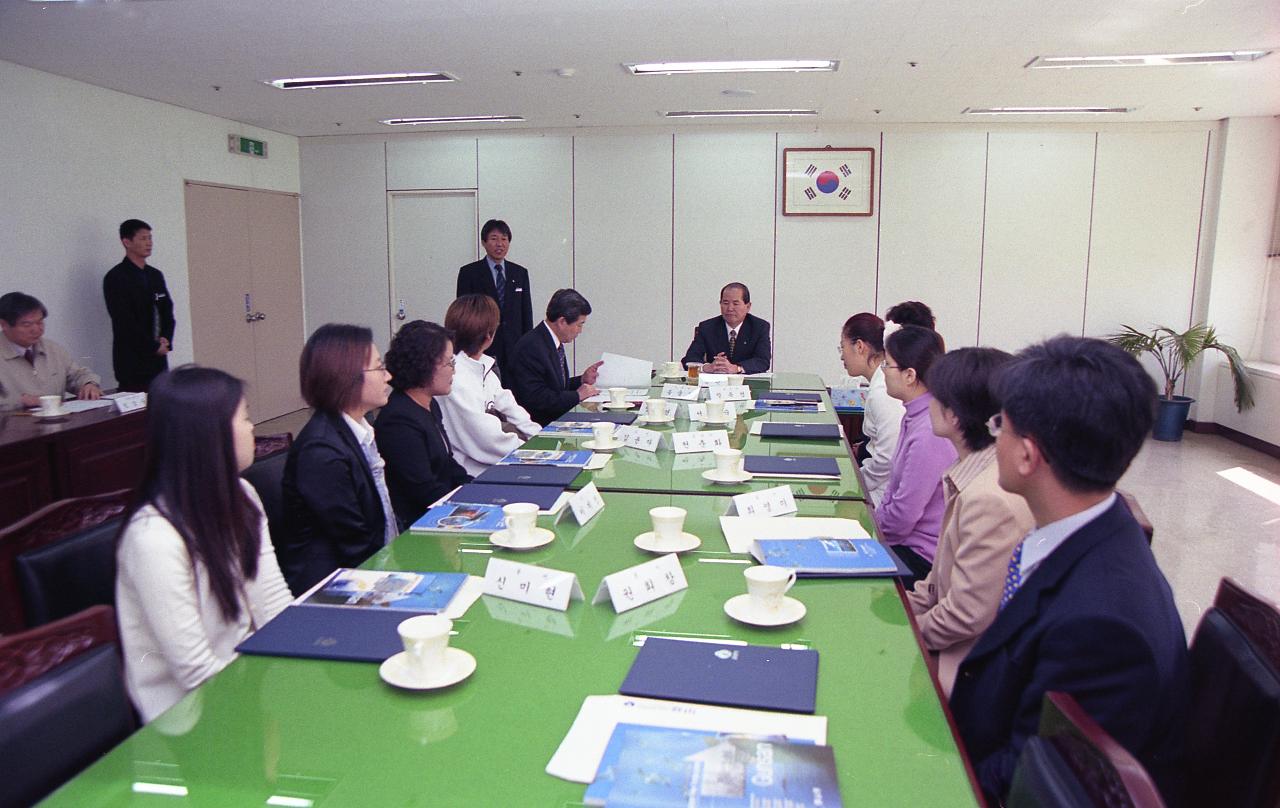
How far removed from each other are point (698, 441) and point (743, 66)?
3412 millimetres

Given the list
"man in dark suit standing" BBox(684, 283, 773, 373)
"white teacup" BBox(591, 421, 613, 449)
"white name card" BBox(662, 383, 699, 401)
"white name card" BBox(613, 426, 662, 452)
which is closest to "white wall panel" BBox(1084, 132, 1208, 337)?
"man in dark suit standing" BBox(684, 283, 773, 373)

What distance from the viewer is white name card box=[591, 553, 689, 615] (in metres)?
1.80

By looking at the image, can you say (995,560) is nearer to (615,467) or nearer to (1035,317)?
(615,467)

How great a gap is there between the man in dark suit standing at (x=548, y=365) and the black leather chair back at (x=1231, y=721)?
133 inches

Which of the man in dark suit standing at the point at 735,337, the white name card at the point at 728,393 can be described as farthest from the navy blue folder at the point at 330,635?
the man in dark suit standing at the point at 735,337

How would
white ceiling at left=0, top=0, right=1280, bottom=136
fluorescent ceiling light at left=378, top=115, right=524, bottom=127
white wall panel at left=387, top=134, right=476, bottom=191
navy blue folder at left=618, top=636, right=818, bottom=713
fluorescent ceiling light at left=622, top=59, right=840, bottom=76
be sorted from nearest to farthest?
1. navy blue folder at left=618, top=636, right=818, bottom=713
2. white ceiling at left=0, top=0, right=1280, bottom=136
3. fluorescent ceiling light at left=622, top=59, right=840, bottom=76
4. fluorescent ceiling light at left=378, top=115, right=524, bottom=127
5. white wall panel at left=387, top=134, right=476, bottom=191

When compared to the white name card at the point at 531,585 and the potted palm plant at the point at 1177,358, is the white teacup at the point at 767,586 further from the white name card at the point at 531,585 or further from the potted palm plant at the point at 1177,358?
the potted palm plant at the point at 1177,358

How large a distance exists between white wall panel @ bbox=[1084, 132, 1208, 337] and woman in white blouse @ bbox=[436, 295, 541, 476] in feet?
20.4

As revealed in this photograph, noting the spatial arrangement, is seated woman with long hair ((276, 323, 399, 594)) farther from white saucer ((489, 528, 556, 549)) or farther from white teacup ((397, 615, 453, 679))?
white teacup ((397, 615, 453, 679))

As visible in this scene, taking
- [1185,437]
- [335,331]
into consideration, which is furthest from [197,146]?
[1185,437]

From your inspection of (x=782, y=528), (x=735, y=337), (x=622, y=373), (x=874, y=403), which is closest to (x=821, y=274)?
(x=735, y=337)

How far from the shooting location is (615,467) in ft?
10.2

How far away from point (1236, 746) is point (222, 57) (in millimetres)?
6108

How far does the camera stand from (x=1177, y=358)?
26.0ft
